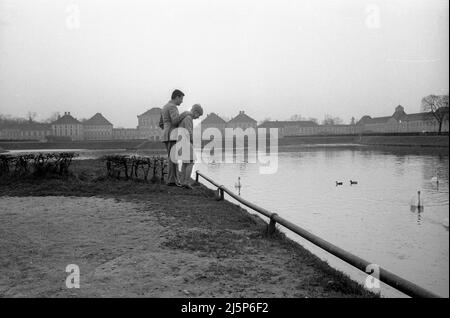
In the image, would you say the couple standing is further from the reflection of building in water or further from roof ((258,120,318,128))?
roof ((258,120,318,128))

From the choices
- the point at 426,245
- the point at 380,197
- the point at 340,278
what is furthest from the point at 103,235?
the point at 380,197

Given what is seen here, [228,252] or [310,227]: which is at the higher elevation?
[228,252]

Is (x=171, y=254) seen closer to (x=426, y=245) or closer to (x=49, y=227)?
(x=49, y=227)

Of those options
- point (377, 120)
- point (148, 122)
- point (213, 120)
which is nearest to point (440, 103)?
point (148, 122)

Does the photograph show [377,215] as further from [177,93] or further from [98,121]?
[98,121]

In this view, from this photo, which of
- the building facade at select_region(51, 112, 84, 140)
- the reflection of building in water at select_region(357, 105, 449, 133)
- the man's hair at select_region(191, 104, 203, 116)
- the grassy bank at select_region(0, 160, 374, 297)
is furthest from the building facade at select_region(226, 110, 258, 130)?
the grassy bank at select_region(0, 160, 374, 297)

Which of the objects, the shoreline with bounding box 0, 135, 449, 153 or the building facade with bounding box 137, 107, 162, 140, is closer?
the shoreline with bounding box 0, 135, 449, 153

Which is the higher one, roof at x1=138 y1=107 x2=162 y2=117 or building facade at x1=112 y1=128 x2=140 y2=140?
roof at x1=138 y1=107 x2=162 y2=117

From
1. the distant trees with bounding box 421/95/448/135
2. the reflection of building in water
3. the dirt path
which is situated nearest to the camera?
the distant trees with bounding box 421/95/448/135

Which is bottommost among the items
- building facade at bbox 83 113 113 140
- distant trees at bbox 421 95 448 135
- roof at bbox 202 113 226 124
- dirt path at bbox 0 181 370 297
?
dirt path at bbox 0 181 370 297

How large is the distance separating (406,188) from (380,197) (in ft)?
9.31

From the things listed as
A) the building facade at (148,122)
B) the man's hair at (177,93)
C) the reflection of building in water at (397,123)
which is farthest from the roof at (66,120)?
the man's hair at (177,93)

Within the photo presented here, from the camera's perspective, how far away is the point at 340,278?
3.90 meters

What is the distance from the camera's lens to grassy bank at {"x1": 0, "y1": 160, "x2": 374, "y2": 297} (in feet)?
12.0
